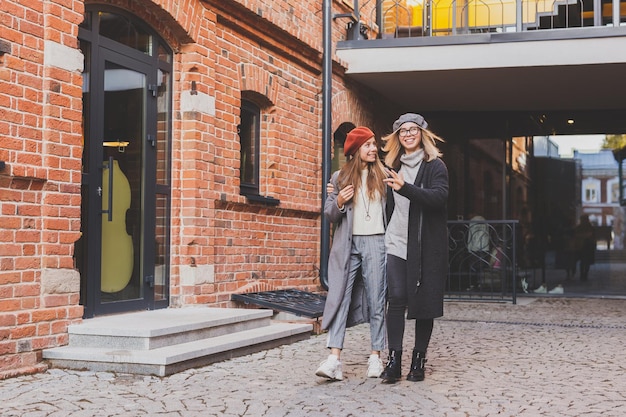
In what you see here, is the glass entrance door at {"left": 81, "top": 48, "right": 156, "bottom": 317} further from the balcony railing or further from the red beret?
the balcony railing

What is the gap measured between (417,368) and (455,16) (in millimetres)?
7462

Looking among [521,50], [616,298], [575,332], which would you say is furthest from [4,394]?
[616,298]

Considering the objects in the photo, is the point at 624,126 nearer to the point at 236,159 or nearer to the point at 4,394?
the point at 236,159

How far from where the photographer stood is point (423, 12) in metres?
12.0

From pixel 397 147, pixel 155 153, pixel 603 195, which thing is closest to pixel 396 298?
pixel 397 147

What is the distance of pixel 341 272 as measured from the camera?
5.58 meters

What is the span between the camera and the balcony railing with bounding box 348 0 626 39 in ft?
39.3

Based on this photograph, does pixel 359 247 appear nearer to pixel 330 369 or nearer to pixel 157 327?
pixel 330 369

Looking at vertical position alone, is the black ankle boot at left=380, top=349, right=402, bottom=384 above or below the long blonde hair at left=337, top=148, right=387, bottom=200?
below

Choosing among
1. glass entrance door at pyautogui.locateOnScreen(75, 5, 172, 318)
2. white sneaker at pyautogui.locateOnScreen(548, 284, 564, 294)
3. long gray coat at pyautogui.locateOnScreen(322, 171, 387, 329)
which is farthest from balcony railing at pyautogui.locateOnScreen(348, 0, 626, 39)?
long gray coat at pyautogui.locateOnScreen(322, 171, 387, 329)

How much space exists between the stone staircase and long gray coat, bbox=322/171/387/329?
1.08 metres

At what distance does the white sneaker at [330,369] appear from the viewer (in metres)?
5.39

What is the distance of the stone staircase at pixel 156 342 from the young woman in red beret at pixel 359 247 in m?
1.09

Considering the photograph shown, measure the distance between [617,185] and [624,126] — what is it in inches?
40.8
